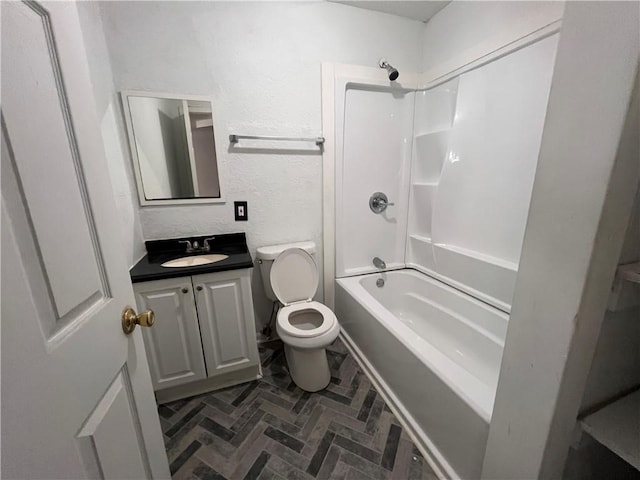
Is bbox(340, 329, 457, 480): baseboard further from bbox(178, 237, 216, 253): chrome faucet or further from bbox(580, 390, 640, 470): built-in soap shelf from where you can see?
bbox(178, 237, 216, 253): chrome faucet

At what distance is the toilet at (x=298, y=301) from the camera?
5.10 ft

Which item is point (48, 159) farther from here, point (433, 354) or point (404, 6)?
point (404, 6)

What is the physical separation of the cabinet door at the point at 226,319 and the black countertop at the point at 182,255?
0.06m

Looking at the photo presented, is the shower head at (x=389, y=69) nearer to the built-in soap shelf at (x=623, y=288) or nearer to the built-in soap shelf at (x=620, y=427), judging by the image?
the built-in soap shelf at (x=623, y=288)

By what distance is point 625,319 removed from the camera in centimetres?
69

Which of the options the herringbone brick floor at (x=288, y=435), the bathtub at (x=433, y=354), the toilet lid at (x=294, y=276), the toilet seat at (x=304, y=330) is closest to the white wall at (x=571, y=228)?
the bathtub at (x=433, y=354)

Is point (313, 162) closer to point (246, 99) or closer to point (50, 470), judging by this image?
point (246, 99)

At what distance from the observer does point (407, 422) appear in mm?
1345

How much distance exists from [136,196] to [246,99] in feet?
3.12

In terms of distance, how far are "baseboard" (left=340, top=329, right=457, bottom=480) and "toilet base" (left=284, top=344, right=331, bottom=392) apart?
316 mm

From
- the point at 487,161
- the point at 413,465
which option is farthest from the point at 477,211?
the point at 413,465

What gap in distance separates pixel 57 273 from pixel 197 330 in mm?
1158

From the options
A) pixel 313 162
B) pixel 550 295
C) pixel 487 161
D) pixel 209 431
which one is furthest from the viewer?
pixel 313 162

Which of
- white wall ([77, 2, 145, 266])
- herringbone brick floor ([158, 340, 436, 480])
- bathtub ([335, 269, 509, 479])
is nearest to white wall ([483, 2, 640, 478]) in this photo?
bathtub ([335, 269, 509, 479])
